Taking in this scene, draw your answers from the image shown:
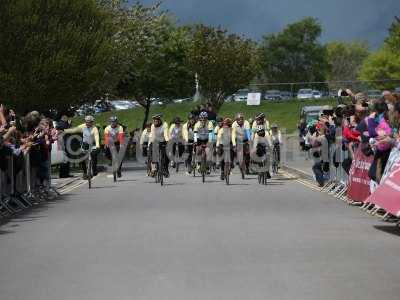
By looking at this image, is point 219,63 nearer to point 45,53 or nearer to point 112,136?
point 45,53

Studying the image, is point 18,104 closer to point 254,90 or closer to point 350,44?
point 254,90

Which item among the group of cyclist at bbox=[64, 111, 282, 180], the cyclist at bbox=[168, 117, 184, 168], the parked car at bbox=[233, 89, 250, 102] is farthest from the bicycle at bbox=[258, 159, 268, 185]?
the parked car at bbox=[233, 89, 250, 102]

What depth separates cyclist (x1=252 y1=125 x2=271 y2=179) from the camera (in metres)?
24.0

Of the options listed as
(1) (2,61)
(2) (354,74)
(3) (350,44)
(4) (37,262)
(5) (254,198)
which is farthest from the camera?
(3) (350,44)

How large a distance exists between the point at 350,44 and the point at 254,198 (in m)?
166

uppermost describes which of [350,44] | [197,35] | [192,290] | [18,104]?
[350,44]

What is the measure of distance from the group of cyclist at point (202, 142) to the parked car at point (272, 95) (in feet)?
149

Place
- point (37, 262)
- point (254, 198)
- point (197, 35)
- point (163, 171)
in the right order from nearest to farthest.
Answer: point (37, 262)
point (254, 198)
point (163, 171)
point (197, 35)

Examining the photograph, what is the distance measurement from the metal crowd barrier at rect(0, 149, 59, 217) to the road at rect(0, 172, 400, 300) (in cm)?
51

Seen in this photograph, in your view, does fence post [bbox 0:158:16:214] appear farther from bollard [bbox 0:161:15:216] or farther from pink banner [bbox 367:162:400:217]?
pink banner [bbox 367:162:400:217]

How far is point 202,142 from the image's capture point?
26.5 meters

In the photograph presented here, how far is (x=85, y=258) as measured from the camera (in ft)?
34.0

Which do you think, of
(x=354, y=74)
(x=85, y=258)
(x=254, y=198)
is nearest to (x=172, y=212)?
(x=254, y=198)

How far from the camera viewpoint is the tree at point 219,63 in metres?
59.0
